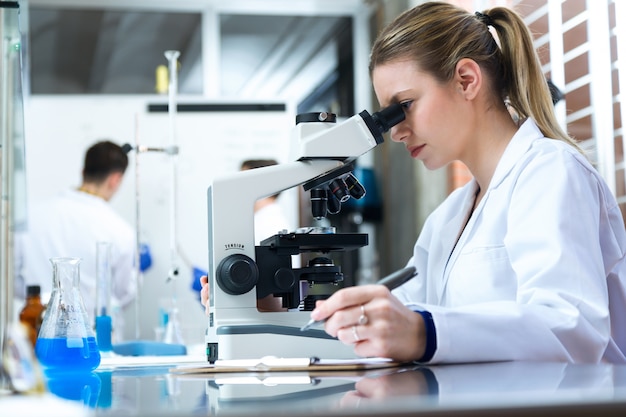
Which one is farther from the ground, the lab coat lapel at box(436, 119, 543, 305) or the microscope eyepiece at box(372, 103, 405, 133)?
the microscope eyepiece at box(372, 103, 405, 133)

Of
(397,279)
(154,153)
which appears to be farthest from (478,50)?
(154,153)

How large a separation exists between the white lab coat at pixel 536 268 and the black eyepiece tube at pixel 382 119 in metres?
0.19

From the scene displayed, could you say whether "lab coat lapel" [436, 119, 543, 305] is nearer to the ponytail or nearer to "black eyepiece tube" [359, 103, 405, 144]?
the ponytail

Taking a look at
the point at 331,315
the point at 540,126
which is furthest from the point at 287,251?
the point at 540,126

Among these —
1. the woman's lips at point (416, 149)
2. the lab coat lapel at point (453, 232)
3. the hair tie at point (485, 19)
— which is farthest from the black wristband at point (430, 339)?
the hair tie at point (485, 19)

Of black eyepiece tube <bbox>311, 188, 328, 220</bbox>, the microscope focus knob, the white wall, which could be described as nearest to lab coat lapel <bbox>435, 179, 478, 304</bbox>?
black eyepiece tube <bbox>311, 188, 328, 220</bbox>

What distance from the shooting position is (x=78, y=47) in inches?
221

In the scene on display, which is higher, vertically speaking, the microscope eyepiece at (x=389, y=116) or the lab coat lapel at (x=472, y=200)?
the microscope eyepiece at (x=389, y=116)

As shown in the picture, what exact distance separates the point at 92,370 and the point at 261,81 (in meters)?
5.14

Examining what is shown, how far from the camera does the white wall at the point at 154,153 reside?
4.60m

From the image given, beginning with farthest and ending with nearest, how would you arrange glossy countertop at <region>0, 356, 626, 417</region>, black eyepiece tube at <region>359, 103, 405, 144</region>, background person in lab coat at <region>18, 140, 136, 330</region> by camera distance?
background person in lab coat at <region>18, 140, 136, 330</region> → black eyepiece tube at <region>359, 103, 405, 144</region> → glossy countertop at <region>0, 356, 626, 417</region>

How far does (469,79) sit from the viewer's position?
59.2 inches

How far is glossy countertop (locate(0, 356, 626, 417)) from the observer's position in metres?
0.54

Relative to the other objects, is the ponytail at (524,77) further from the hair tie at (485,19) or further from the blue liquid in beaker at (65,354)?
the blue liquid in beaker at (65,354)
